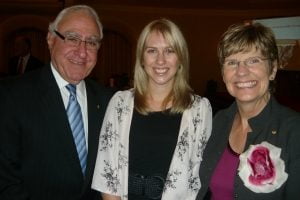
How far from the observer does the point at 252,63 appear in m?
1.76

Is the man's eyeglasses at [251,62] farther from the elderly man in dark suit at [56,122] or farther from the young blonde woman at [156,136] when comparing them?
the elderly man in dark suit at [56,122]

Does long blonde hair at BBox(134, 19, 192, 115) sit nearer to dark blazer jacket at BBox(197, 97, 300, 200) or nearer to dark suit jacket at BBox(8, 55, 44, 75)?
dark blazer jacket at BBox(197, 97, 300, 200)

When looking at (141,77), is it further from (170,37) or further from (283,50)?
(283,50)

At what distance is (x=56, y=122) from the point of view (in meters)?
1.94

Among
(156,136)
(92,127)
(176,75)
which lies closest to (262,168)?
(156,136)

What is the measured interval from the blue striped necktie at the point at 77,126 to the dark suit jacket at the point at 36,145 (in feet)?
0.20

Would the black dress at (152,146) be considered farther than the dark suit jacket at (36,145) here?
Yes

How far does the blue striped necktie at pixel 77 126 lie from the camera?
202 cm

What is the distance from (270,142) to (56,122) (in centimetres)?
112

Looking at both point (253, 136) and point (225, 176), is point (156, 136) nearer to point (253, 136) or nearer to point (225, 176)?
point (225, 176)

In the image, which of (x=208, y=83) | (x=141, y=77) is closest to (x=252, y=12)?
(x=208, y=83)

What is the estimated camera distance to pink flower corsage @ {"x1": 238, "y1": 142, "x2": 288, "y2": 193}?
162 centimetres

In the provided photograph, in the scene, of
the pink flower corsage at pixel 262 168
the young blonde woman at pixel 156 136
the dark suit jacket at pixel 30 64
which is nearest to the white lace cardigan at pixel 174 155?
the young blonde woman at pixel 156 136

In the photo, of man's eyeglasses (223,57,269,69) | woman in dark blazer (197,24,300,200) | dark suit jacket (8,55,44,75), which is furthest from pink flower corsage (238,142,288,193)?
dark suit jacket (8,55,44,75)
